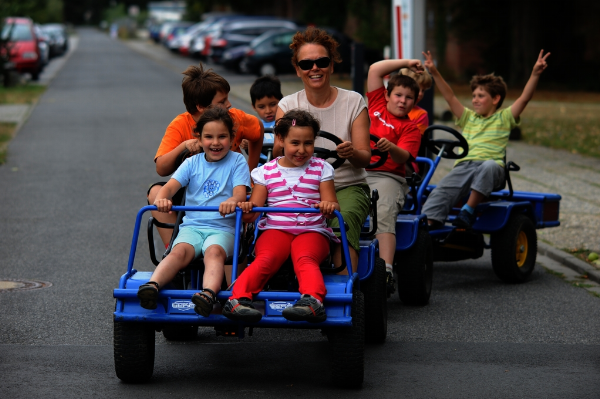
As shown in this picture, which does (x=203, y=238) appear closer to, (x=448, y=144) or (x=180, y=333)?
(x=180, y=333)

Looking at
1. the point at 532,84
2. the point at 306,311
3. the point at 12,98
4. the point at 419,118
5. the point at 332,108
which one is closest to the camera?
the point at 306,311

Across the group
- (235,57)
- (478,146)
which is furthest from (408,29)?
(235,57)

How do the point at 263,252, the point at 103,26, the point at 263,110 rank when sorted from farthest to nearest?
the point at 103,26, the point at 263,110, the point at 263,252

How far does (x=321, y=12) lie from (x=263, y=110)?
127 ft

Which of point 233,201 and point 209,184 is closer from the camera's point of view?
point 233,201

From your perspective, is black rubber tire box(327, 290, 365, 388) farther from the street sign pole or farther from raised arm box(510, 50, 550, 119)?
the street sign pole

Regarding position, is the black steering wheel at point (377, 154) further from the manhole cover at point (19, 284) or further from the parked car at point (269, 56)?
the parked car at point (269, 56)

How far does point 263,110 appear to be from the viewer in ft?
25.4

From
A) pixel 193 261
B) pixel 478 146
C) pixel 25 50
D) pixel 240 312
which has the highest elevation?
pixel 25 50

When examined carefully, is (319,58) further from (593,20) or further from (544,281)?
(593,20)

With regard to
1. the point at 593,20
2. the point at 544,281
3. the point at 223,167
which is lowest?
the point at 544,281

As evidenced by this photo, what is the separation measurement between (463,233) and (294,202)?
2733mm

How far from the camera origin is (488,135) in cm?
781

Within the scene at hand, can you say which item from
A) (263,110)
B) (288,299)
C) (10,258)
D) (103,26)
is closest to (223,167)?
(288,299)
